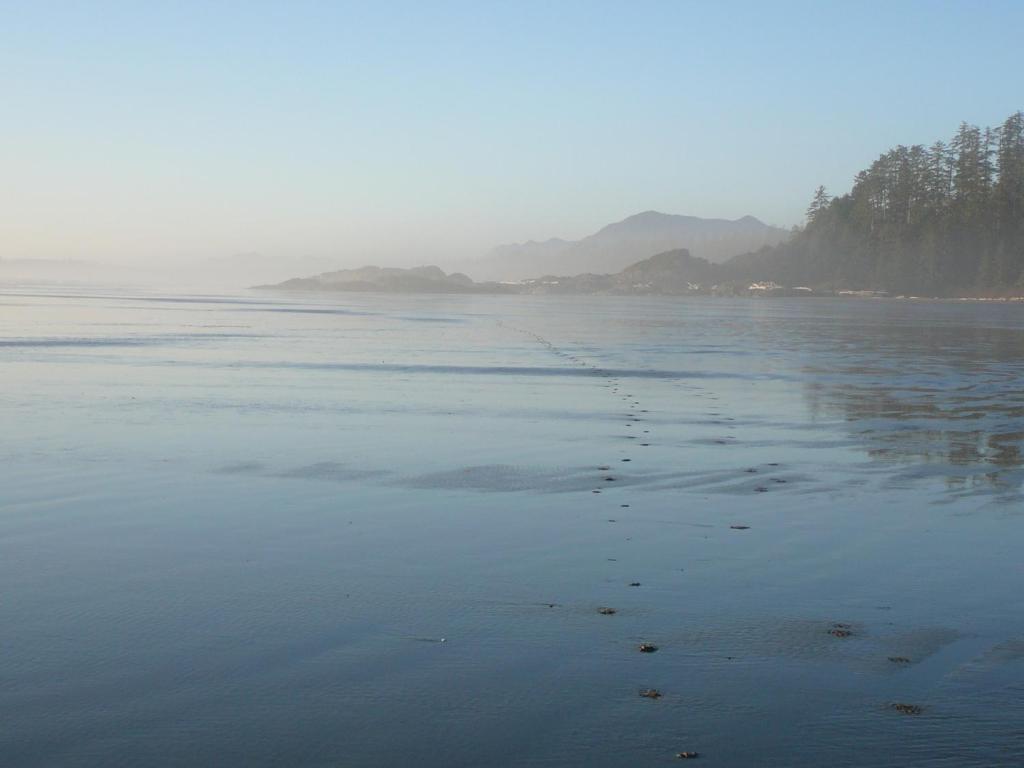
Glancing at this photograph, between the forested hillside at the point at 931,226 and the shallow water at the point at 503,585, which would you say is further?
the forested hillside at the point at 931,226

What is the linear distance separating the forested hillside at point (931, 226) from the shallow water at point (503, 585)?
103 m

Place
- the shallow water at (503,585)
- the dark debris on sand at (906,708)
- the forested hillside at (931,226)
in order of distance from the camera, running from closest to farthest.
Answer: the shallow water at (503,585) → the dark debris on sand at (906,708) → the forested hillside at (931,226)

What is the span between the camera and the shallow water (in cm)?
496

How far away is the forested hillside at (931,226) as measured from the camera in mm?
111312

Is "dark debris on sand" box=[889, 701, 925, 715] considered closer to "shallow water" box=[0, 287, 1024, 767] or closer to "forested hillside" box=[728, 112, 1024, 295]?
"shallow water" box=[0, 287, 1024, 767]

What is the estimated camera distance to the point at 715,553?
8.14 meters

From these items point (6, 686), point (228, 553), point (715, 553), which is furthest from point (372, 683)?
point (715, 553)

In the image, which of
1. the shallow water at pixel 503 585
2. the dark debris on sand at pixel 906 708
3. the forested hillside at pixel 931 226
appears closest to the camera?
the shallow water at pixel 503 585

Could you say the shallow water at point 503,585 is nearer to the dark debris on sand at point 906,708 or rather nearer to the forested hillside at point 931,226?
the dark debris on sand at point 906,708

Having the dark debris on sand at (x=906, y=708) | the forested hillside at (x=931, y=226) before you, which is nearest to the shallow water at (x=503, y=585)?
the dark debris on sand at (x=906, y=708)

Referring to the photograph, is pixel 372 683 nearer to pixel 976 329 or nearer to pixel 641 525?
pixel 641 525

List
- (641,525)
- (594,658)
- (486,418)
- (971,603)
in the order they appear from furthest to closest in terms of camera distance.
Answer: (486,418) < (641,525) < (971,603) < (594,658)

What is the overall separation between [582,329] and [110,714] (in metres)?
43.5

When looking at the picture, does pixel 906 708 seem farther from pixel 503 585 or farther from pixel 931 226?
pixel 931 226
